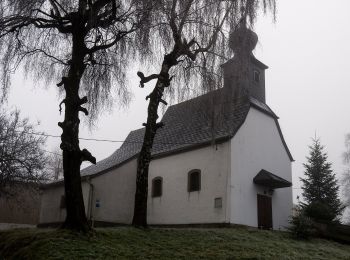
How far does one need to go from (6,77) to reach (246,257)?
27.9 ft

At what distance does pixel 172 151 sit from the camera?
948 inches

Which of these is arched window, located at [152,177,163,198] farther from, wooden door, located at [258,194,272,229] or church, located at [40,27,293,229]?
wooden door, located at [258,194,272,229]

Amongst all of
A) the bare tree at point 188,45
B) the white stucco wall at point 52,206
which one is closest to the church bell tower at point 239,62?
the bare tree at point 188,45

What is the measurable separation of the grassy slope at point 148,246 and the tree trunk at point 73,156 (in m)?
0.53

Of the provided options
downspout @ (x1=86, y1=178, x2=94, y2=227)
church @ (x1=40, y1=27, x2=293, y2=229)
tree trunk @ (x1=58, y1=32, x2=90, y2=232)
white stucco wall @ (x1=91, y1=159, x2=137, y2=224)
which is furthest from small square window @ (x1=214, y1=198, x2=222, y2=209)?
tree trunk @ (x1=58, y1=32, x2=90, y2=232)

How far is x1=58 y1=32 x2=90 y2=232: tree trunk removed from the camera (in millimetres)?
12094

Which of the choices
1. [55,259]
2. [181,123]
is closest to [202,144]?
→ [181,123]

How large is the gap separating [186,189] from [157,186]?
107 inches

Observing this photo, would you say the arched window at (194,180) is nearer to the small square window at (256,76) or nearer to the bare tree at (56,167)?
the small square window at (256,76)

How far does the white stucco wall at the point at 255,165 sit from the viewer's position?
20953mm

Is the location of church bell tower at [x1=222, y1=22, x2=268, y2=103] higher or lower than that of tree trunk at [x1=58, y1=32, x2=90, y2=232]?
higher

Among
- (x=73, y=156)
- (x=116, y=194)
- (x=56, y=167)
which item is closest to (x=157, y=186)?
(x=116, y=194)

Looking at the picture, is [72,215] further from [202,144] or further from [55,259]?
[202,144]

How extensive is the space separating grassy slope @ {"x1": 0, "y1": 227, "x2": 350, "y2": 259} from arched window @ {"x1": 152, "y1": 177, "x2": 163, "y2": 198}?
9.58 metres
